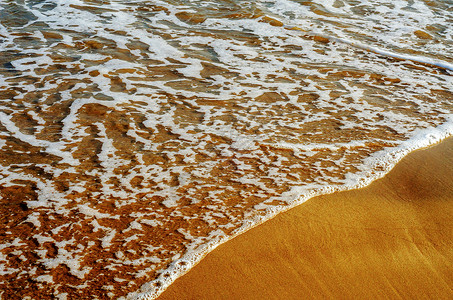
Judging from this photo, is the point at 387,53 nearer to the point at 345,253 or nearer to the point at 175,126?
the point at 175,126

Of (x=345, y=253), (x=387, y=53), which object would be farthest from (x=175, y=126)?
(x=387, y=53)

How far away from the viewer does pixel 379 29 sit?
781cm

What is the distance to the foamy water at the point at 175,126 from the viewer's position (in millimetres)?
2861

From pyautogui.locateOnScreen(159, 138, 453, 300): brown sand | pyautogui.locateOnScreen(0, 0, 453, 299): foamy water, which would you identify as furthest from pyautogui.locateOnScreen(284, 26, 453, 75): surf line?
pyautogui.locateOnScreen(159, 138, 453, 300): brown sand

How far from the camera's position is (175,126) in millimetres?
4336

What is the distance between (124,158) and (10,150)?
97 cm

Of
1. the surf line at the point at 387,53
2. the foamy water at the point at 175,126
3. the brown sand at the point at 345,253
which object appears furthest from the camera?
the surf line at the point at 387,53

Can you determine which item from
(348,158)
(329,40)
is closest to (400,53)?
(329,40)

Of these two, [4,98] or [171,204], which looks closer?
[171,204]

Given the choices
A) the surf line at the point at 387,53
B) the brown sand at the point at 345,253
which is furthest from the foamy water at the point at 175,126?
the brown sand at the point at 345,253

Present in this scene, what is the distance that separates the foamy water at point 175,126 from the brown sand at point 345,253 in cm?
14

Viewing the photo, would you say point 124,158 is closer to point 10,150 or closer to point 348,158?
point 10,150

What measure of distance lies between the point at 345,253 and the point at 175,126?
2.12 m

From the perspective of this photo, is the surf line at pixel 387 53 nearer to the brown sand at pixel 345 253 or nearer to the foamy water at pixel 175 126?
the foamy water at pixel 175 126
